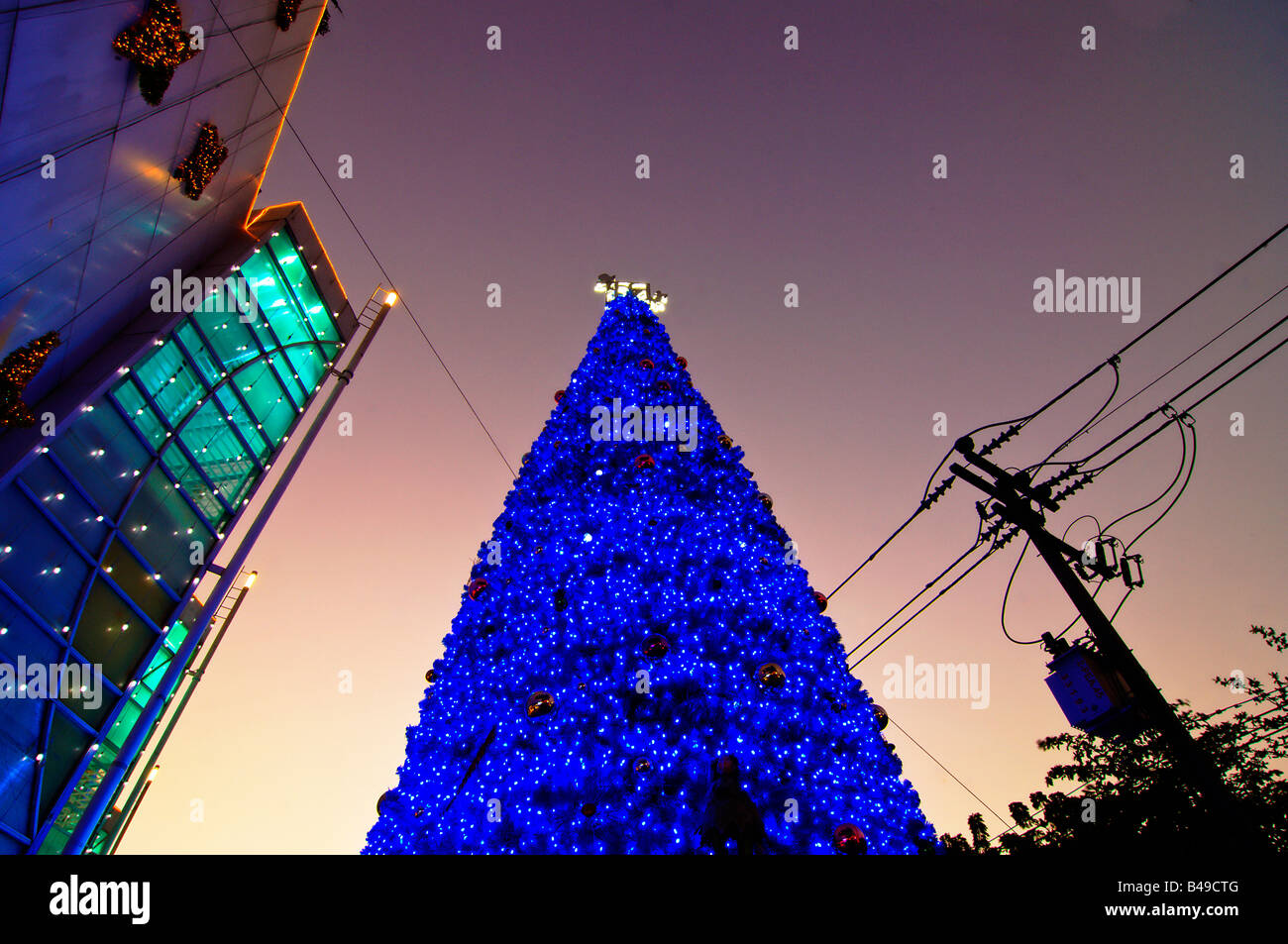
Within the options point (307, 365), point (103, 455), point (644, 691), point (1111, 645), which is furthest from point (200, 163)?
point (1111, 645)

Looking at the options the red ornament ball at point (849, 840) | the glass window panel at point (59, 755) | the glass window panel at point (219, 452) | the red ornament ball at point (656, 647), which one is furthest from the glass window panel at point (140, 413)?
the red ornament ball at point (849, 840)

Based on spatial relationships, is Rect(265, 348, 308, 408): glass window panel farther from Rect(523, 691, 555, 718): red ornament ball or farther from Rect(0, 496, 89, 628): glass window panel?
Rect(523, 691, 555, 718): red ornament ball

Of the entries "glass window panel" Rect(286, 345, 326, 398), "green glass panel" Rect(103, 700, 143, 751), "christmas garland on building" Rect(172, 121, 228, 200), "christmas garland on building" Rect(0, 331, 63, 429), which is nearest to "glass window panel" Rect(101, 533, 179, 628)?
"green glass panel" Rect(103, 700, 143, 751)

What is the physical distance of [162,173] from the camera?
8555 millimetres

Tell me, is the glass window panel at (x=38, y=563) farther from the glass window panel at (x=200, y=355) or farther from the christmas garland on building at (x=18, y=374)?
the glass window panel at (x=200, y=355)

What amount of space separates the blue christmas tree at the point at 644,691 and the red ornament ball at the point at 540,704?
0.01 meters

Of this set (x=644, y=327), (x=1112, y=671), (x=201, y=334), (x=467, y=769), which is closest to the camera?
(x=1112, y=671)

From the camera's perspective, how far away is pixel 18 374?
6.84m

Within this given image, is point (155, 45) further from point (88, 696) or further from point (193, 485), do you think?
point (88, 696)

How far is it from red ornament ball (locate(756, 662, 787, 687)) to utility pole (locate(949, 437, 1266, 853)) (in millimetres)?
2698

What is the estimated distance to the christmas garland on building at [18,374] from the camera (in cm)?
675
